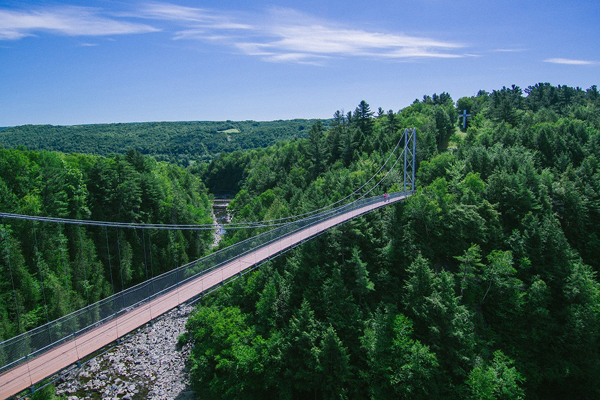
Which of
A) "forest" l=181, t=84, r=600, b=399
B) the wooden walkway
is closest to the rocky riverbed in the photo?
"forest" l=181, t=84, r=600, b=399

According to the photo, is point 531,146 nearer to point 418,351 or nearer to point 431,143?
point 431,143

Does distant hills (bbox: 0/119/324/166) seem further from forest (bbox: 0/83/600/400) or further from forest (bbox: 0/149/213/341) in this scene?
forest (bbox: 0/83/600/400)

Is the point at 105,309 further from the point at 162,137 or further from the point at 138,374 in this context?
the point at 162,137

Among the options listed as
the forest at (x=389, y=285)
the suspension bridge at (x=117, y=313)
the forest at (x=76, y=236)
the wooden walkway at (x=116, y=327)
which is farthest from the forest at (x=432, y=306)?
the forest at (x=76, y=236)

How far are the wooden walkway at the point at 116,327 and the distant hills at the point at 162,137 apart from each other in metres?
90.0

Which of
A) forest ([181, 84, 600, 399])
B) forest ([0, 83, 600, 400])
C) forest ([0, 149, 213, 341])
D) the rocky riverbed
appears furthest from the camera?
forest ([0, 149, 213, 341])

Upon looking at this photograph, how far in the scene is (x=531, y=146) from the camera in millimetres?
35312

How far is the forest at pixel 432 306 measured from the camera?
736 inches

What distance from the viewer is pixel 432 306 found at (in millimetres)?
18922

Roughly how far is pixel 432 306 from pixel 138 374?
1778 cm

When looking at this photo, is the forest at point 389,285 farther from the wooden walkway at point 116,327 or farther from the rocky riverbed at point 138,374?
the wooden walkway at point 116,327

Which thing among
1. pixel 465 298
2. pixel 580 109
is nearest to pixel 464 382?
pixel 465 298

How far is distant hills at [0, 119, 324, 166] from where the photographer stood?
97562mm

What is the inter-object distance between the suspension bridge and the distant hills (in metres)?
89.3
